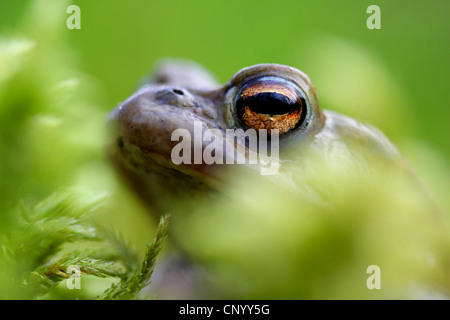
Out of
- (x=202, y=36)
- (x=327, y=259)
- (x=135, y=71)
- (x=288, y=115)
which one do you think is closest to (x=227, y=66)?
(x=202, y=36)

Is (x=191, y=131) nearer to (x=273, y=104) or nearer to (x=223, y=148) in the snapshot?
(x=223, y=148)

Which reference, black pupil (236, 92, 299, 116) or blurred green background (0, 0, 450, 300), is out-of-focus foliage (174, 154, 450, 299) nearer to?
black pupil (236, 92, 299, 116)

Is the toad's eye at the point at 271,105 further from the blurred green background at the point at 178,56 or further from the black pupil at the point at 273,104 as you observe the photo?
the blurred green background at the point at 178,56

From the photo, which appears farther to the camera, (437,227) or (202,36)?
(202,36)

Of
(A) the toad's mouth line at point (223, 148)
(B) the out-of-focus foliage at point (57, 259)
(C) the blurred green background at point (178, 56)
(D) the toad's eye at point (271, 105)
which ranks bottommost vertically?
(B) the out-of-focus foliage at point (57, 259)

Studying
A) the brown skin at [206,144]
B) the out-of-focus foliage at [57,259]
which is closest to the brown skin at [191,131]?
the brown skin at [206,144]
